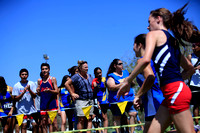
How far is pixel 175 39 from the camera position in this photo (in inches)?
112

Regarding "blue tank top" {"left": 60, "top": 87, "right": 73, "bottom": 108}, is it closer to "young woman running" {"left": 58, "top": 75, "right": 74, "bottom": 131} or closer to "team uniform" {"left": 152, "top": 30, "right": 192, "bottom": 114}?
"young woman running" {"left": 58, "top": 75, "right": 74, "bottom": 131}

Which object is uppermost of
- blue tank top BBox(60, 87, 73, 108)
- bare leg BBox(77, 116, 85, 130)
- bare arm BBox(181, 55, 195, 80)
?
blue tank top BBox(60, 87, 73, 108)

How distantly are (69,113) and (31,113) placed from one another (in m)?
1.36

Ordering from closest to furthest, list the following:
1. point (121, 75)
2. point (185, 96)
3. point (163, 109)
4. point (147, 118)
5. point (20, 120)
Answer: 1. point (185, 96)
2. point (163, 109)
3. point (147, 118)
4. point (121, 75)
5. point (20, 120)

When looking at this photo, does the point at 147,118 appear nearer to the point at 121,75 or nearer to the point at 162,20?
the point at 162,20

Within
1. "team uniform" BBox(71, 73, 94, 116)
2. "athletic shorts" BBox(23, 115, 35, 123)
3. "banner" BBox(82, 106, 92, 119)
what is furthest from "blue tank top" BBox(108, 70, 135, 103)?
Result: "athletic shorts" BBox(23, 115, 35, 123)

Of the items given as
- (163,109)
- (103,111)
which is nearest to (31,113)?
(103,111)

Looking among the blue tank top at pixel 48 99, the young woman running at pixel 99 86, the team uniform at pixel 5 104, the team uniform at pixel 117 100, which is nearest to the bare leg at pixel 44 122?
the blue tank top at pixel 48 99

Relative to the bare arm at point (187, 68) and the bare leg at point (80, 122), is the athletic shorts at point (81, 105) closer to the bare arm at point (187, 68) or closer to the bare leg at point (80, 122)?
the bare leg at point (80, 122)

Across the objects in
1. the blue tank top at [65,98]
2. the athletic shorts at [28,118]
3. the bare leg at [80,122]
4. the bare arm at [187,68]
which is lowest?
the bare leg at [80,122]

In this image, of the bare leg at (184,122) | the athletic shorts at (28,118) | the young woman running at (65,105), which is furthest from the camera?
the young woman running at (65,105)

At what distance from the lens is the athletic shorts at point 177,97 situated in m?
2.49

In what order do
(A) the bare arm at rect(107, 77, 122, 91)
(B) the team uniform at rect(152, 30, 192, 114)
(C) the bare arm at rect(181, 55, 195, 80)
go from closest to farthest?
(B) the team uniform at rect(152, 30, 192, 114), (C) the bare arm at rect(181, 55, 195, 80), (A) the bare arm at rect(107, 77, 122, 91)

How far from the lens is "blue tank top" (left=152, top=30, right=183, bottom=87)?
2.63 metres
